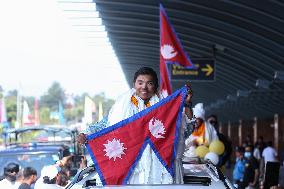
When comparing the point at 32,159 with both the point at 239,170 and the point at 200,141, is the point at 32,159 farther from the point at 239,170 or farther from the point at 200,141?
the point at 239,170

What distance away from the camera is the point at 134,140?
24.6 feet

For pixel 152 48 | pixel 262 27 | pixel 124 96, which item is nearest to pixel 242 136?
pixel 152 48

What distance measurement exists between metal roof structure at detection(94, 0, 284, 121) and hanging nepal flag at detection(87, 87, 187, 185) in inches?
362

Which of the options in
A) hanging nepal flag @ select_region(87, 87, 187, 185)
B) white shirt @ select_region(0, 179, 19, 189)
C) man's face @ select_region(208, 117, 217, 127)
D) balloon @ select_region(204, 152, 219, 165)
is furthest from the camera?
man's face @ select_region(208, 117, 217, 127)

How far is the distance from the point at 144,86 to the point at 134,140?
→ 2.07ft

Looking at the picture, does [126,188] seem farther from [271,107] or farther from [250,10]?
[271,107]

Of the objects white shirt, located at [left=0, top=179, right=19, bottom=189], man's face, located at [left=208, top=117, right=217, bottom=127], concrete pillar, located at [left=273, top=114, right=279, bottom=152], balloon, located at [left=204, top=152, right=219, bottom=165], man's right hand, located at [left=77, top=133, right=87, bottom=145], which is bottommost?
white shirt, located at [left=0, top=179, right=19, bottom=189]

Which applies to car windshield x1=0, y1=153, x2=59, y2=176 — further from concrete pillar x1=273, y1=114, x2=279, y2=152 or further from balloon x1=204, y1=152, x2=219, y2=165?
concrete pillar x1=273, y1=114, x2=279, y2=152

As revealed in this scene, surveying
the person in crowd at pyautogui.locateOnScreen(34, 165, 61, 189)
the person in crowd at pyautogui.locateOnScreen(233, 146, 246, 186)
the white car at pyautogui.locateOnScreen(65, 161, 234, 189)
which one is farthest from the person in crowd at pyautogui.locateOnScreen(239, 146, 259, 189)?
the white car at pyautogui.locateOnScreen(65, 161, 234, 189)

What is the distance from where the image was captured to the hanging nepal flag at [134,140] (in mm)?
7469

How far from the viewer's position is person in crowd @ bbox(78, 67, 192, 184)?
7.55 m

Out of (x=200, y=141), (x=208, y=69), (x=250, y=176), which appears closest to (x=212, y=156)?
(x=200, y=141)

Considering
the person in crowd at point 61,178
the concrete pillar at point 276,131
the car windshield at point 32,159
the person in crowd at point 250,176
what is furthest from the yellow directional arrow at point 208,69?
the concrete pillar at point 276,131

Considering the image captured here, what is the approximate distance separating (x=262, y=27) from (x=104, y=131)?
13.3 meters
